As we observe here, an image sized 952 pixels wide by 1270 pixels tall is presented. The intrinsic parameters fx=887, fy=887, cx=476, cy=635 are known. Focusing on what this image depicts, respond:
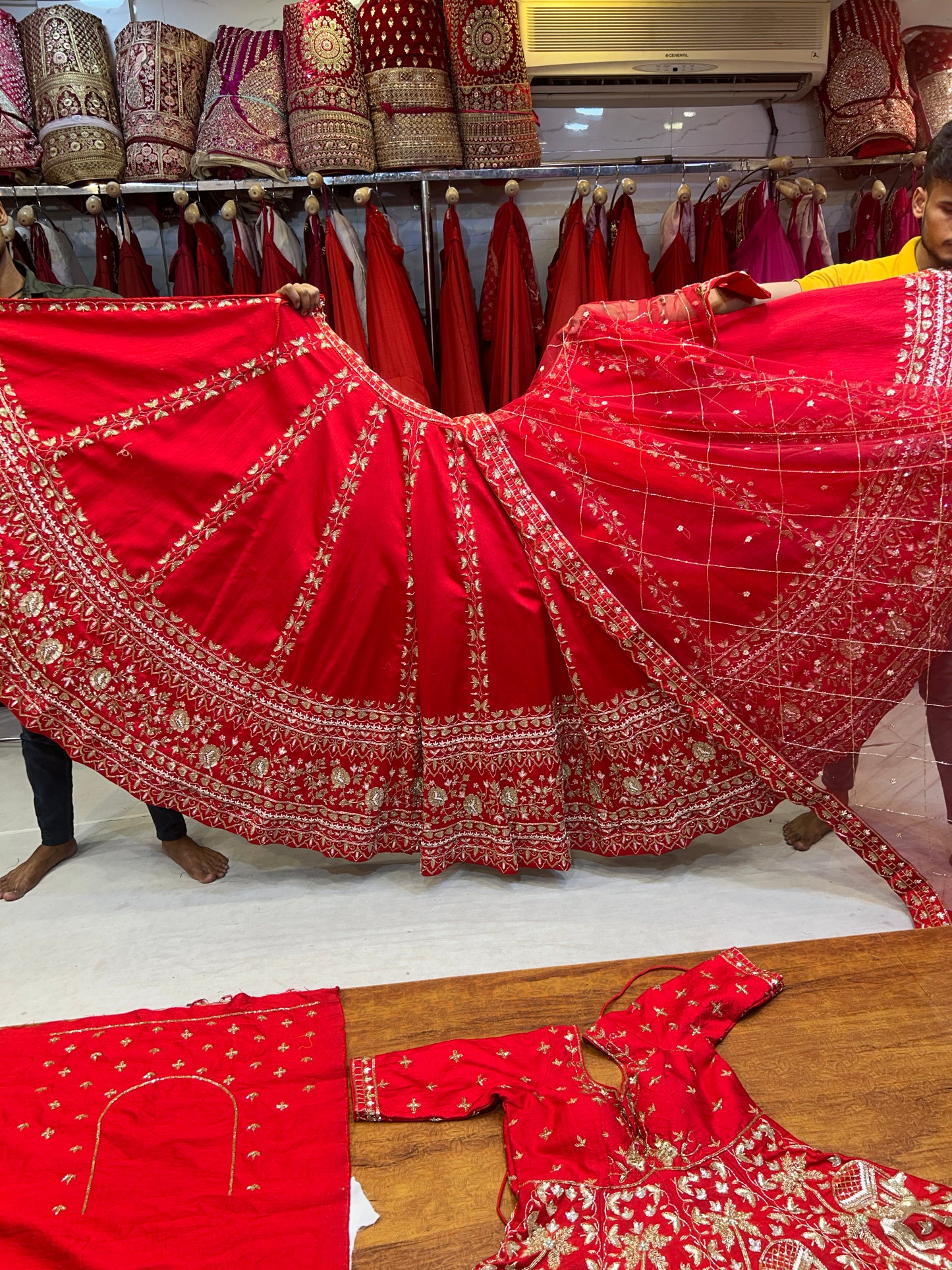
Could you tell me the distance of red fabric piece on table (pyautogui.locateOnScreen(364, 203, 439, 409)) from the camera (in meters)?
2.71

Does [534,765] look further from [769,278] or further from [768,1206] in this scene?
[769,278]

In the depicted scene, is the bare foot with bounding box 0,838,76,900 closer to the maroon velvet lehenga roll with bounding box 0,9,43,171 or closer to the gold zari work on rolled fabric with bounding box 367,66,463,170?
the maroon velvet lehenga roll with bounding box 0,9,43,171

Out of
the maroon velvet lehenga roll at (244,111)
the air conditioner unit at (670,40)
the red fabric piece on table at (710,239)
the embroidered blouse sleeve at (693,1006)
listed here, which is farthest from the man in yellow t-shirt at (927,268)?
the maroon velvet lehenga roll at (244,111)

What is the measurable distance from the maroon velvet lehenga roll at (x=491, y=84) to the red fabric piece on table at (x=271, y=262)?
2.11 ft

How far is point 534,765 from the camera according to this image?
179 centimetres

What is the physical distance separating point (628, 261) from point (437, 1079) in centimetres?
241

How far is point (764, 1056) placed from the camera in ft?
4.42

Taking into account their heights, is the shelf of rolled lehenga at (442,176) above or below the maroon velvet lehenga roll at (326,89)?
below

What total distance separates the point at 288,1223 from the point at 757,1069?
694mm

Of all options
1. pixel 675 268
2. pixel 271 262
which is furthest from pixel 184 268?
pixel 675 268

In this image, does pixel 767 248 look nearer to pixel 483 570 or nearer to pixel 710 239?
pixel 710 239

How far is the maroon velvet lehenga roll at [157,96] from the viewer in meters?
2.66

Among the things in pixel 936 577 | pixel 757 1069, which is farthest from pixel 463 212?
pixel 757 1069

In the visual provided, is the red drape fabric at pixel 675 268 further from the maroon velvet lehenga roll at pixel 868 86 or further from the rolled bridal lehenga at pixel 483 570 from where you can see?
the rolled bridal lehenga at pixel 483 570
